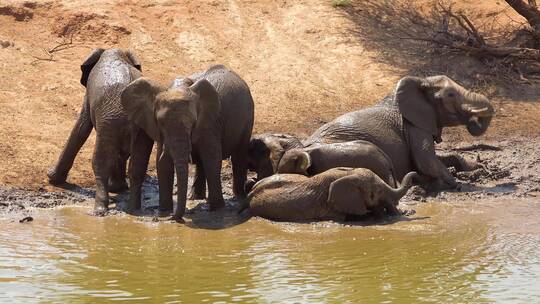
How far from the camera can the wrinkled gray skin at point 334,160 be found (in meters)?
12.0

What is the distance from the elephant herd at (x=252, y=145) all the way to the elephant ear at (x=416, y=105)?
1 cm

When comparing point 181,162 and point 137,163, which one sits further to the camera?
point 137,163

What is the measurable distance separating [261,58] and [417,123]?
493 centimetres

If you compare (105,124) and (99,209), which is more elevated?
(105,124)

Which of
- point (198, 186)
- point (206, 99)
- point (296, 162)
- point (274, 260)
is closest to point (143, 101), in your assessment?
point (206, 99)

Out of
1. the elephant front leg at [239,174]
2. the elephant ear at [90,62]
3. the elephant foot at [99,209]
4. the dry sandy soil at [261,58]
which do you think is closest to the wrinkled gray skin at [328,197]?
the elephant front leg at [239,174]

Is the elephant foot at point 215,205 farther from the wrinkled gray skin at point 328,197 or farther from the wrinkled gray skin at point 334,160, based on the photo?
the wrinkled gray skin at point 334,160

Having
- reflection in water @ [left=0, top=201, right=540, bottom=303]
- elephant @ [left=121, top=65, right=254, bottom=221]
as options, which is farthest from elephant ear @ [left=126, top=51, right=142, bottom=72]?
reflection in water @ [left=0, top=201, right=540, bottom=303]

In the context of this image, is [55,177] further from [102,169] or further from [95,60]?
[95,60]

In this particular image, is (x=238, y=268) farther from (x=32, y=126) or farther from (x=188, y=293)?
(x=32, y=126)

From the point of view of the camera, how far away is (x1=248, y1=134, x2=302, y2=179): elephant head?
12.5m

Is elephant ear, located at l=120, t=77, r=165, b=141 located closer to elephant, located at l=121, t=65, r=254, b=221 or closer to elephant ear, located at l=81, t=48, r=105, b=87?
elephant, located at l=121, t=65, r=254, b=221

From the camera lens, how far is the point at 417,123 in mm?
13383

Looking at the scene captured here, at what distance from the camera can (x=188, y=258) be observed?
31.8 ft
